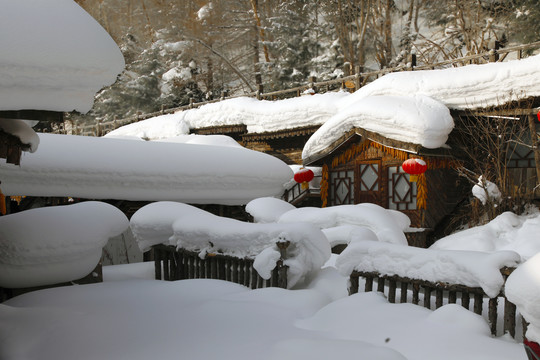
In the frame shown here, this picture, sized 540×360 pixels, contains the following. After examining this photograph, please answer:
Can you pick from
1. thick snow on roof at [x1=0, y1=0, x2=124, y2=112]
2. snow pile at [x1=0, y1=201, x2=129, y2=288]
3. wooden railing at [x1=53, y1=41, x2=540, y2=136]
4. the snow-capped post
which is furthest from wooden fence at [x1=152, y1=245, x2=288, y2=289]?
wooden railing at [x1=53, y1=41, x2=540, y2=136]

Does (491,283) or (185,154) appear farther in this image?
(185,154)

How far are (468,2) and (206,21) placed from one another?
14.2 metres

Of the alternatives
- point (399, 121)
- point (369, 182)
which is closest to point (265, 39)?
point (369, 182)

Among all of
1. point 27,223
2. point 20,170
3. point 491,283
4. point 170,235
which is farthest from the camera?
point 20,170

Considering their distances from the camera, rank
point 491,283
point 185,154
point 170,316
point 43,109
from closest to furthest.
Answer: point 43,109, point 491,283, point 170,316, point 185,154

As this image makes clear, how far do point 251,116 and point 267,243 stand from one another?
1207 centimetres

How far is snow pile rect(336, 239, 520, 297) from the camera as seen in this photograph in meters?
3.72

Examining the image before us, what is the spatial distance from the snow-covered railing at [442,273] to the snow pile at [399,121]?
21.4 ft

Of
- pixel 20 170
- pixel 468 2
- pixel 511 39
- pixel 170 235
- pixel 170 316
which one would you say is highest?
pixel 468 2

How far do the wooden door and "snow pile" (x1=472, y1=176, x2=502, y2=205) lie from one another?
101 inches

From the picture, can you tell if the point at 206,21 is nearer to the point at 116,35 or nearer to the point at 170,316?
the point at 116,35

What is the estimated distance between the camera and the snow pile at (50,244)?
5.61m

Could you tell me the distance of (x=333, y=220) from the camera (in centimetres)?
924

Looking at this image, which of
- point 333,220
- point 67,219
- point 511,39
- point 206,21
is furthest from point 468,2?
point 67,219
